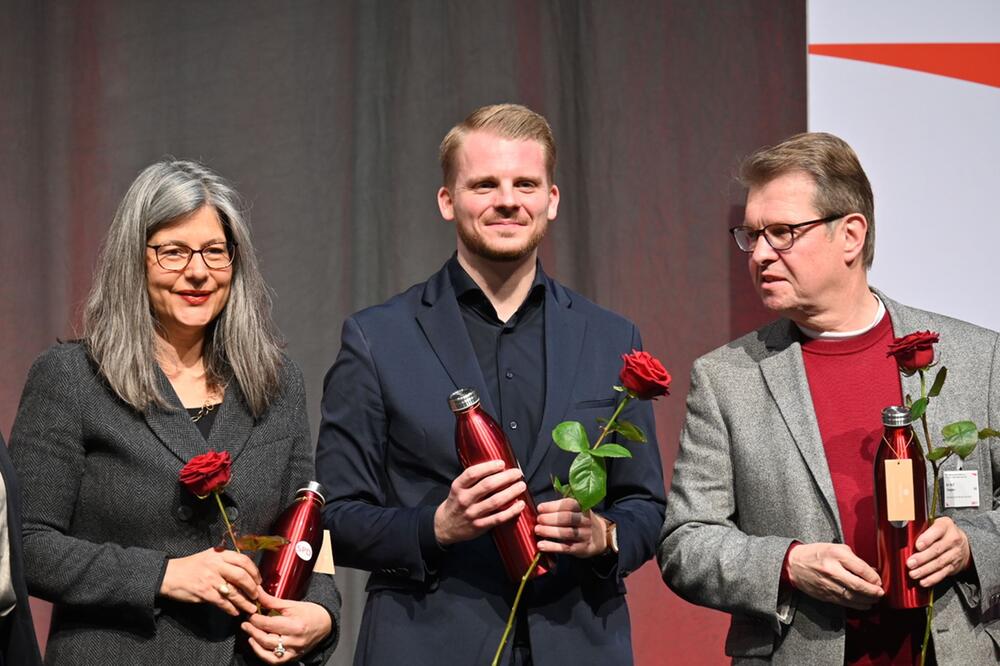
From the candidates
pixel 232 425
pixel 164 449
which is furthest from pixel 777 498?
pixel 164 449

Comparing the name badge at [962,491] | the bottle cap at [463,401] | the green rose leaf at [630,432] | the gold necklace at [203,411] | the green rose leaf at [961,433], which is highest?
the bottle cap at [463,401]

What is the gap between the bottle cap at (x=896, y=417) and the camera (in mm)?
2191

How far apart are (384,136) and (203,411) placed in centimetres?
158

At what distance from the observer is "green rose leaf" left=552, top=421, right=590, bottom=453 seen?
2.10 m

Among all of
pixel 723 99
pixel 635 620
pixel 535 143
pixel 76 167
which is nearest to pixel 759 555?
pixel 535 143

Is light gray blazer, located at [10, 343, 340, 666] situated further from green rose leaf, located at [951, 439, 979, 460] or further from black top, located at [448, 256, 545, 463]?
green rose leaf, located at [951, 439, 979, 460]

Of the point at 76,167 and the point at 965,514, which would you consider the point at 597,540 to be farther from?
the point at 76,167

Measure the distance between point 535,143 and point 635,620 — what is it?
1.84 metres

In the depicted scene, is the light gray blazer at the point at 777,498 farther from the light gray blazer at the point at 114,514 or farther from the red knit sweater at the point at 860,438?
the light gray blazer at the point at 114,514

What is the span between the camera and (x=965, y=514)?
94.6 inches

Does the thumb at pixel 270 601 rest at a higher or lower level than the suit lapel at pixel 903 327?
lower

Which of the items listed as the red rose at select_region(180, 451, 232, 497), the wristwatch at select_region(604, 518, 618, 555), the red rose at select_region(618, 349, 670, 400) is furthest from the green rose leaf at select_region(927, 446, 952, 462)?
the red rose at select_region(180, 451, 232, 497)

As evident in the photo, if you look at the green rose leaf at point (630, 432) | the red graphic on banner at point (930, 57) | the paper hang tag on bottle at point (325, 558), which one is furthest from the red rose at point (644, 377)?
the red graphic on banner at point (930, 57)

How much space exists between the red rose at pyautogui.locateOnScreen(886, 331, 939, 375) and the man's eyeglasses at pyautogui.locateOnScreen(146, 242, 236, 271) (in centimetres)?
129
